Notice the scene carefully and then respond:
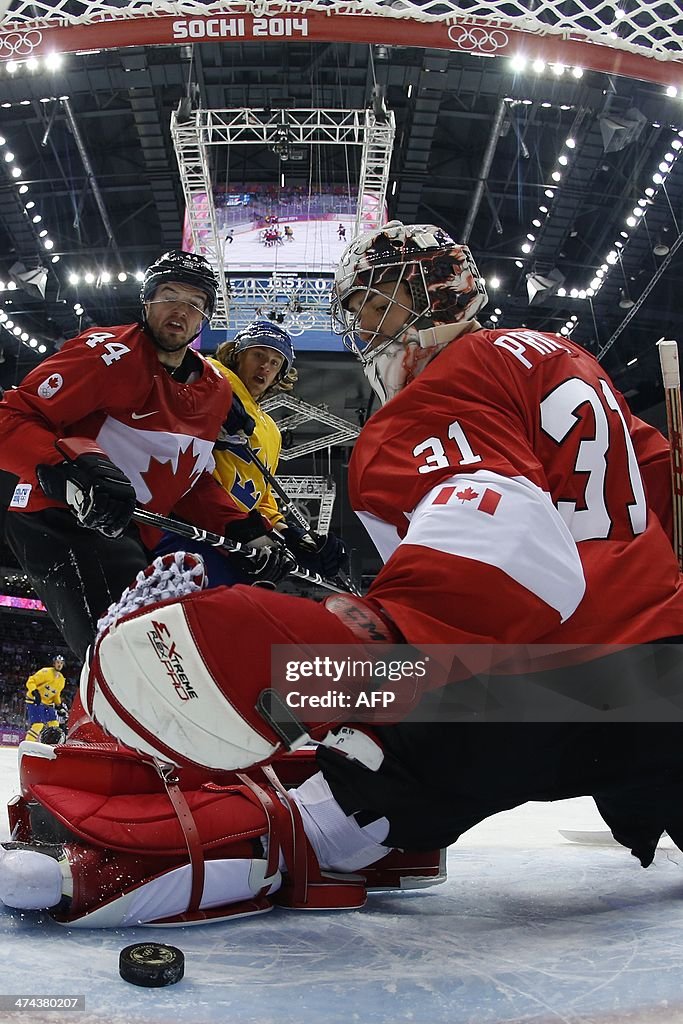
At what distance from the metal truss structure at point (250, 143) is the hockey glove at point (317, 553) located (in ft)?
19.5

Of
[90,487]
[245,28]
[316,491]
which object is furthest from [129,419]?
[316,491]

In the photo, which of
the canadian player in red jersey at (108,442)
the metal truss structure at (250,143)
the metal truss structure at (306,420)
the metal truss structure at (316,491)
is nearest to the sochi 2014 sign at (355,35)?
the canadian player in red jersey at (108,442)

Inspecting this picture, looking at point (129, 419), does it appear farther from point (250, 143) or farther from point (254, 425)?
point (250, 143)

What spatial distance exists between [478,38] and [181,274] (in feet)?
5.96

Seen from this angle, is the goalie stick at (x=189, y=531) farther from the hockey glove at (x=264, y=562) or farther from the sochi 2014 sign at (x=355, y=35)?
the sochi 2014 sign at (x=355, y=35)

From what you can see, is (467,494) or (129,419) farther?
(129,419)

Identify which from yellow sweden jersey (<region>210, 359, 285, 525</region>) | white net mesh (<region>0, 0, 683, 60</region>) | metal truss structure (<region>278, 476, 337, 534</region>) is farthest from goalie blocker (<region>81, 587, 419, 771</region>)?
metal truss structure (<region>278, 476, 337, 534</region>)

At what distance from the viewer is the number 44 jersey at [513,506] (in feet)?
2.55

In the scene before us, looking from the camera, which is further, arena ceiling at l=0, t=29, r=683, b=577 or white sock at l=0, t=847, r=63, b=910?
arena ceiling at l=0, t=29, r=683, b=577

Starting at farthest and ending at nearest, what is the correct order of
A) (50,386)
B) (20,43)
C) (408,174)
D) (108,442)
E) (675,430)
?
(408,174) → (20,43) → (108,442) → (50,386) → (675,430)

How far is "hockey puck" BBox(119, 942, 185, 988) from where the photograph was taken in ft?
2.44

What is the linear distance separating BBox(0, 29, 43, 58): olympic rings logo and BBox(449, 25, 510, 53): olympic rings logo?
1485 millimetres

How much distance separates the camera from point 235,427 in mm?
2348

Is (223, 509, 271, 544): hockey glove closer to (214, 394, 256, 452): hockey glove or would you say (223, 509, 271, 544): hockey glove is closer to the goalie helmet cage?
(214, 394, 256, 452): hockey glove
